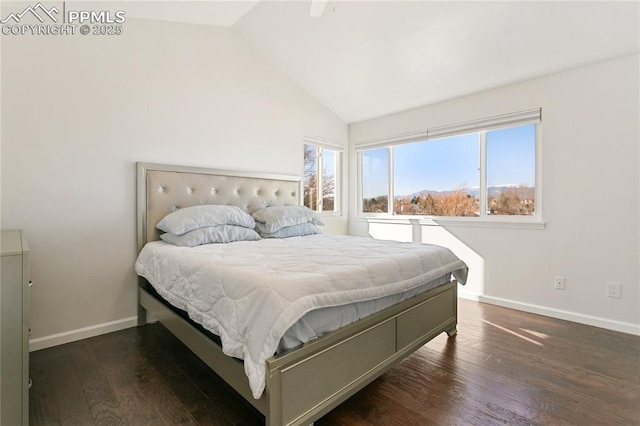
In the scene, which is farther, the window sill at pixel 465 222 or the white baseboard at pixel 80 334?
the window sill at pixel 465 222

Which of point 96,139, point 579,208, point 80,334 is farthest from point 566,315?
point 96,139

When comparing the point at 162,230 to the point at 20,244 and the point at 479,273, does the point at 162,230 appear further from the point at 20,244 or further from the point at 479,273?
the point at 479,273

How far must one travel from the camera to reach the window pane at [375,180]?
4312 mm

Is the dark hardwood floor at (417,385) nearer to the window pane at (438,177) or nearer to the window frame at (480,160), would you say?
the window frame at (480,160)

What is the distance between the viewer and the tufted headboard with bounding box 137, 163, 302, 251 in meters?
2.66

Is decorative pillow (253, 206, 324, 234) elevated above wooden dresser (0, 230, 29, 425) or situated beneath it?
elevated above

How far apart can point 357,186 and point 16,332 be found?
3844mm

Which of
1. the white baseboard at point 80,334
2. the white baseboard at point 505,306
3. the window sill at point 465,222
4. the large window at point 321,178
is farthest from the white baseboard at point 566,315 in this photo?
the white baseboard at point 80,334

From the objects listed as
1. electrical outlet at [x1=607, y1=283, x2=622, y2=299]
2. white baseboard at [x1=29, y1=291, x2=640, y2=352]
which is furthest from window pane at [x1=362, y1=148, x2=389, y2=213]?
electrical outlet at [x1=607, y1=283, x2=622, y2=299]

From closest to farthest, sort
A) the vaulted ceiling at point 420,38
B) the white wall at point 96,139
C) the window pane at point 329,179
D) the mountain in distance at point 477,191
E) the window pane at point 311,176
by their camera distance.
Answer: the white wall at point 96,139, the vaulted ceiling at point 420,38, the mountain in distance at point 477,191, the window pane at point 311,176, the window pane at point 329,179

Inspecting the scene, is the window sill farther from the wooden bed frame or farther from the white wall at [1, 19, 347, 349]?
the white wall at [1, 19, 347, 349]

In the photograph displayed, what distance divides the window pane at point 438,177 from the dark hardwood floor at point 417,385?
61.3 inches

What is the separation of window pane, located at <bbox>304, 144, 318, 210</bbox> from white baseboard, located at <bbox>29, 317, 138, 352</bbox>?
7.72ft

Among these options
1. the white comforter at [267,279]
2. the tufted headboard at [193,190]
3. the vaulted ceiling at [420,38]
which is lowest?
the white comforter at [267,279]
